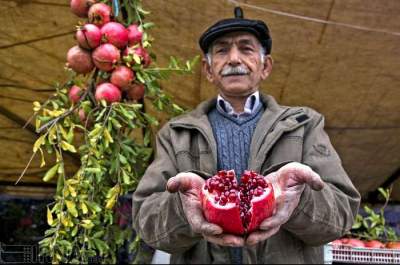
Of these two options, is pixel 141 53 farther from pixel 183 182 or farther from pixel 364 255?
pixel 364 255

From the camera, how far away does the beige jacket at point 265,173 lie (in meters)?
1.95

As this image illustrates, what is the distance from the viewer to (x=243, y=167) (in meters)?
2.21

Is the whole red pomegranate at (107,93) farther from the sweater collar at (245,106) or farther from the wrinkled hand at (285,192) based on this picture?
the wrinkled hand at (285,192)

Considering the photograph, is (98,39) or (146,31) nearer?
(98,39)

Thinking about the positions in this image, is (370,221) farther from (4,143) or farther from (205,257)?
(4,143)

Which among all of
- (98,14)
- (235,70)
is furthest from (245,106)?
(98,14)

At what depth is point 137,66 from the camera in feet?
7.88

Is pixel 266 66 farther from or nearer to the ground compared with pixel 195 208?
farther from the ground

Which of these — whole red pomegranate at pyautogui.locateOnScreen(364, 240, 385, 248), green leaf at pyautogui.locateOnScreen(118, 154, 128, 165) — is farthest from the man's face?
whole red pomegranate at pyautogui.locateOnScreen(364, 240, 385, 248)

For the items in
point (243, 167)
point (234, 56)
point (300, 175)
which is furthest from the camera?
point (234, 56)

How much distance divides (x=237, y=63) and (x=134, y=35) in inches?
16.3

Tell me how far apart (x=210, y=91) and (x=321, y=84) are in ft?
1.63

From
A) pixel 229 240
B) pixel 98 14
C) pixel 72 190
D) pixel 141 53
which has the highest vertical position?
pixel 98 14

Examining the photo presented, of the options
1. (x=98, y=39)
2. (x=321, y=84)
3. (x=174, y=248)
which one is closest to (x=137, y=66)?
(x=98, y=39)
